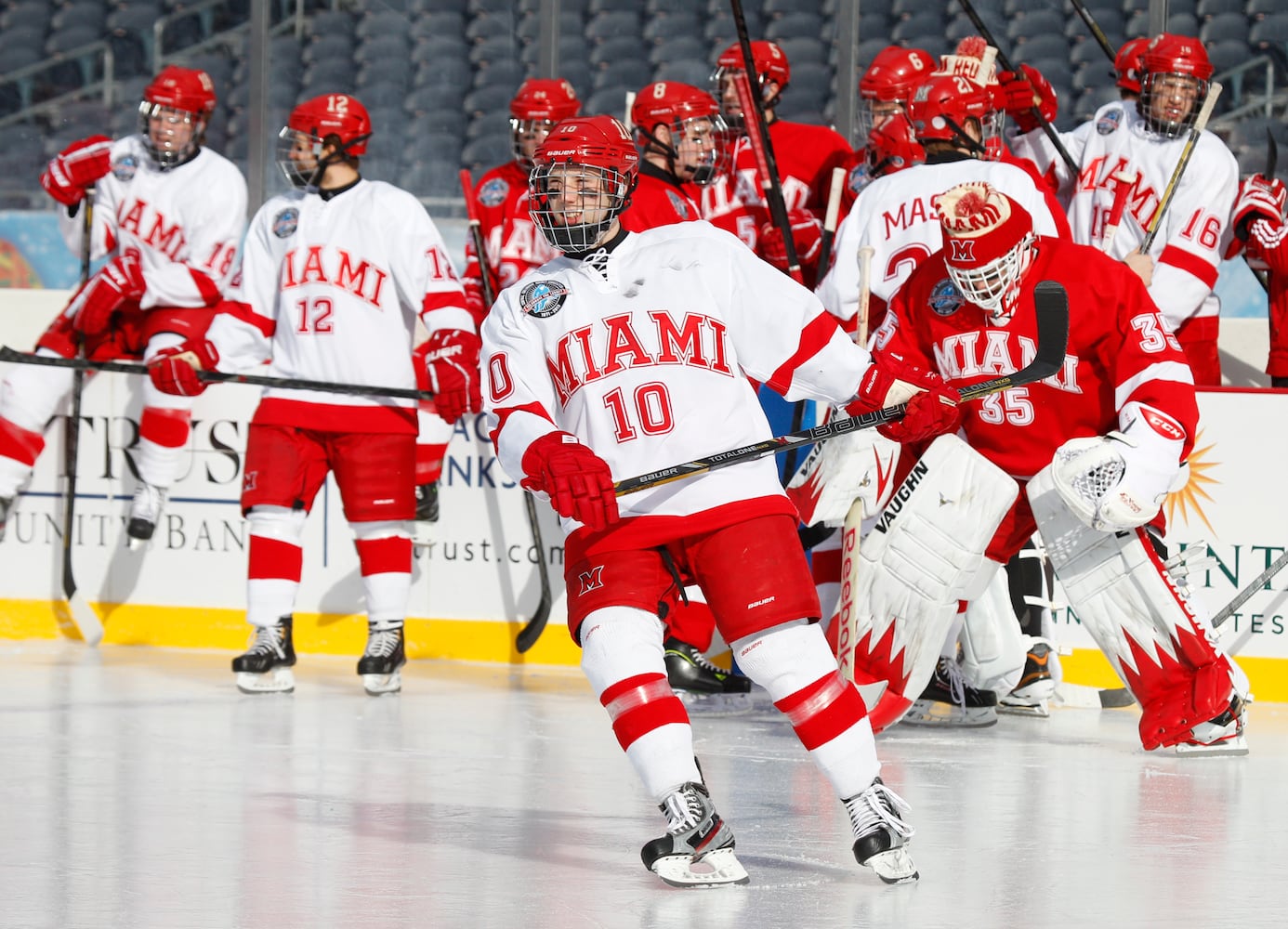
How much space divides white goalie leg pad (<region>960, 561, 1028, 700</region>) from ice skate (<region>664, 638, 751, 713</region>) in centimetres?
58

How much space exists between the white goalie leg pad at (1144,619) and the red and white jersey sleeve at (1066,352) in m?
0.16

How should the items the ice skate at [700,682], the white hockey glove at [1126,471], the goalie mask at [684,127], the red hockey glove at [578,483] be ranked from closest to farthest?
the red hockey glove at [578,483] < the white hockey glove at [1126,471] < the ice skate at [700,682] < the goalie mask at [684,127]

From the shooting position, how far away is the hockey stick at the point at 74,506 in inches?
218

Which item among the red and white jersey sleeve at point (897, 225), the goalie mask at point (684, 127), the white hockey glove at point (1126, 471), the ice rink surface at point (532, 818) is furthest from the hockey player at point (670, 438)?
the goalie mask at point (684, 127)

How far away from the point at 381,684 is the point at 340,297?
0.94 metres

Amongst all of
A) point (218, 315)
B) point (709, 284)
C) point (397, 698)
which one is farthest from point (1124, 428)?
point (218, 315)

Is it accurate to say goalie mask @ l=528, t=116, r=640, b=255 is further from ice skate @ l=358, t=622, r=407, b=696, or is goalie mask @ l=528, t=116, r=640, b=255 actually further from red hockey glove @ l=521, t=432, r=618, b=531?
ice skate @ l=358, t=622, r=407, b=696

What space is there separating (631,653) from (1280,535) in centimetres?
238

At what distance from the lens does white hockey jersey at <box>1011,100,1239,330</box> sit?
504 centimetres

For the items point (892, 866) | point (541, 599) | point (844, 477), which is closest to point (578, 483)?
point (892, 866)

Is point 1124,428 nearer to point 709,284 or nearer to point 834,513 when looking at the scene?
point 834,513

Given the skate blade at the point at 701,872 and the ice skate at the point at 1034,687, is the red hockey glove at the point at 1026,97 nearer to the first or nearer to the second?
the ice skate at the point at 1034,687

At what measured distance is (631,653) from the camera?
9.37 feet

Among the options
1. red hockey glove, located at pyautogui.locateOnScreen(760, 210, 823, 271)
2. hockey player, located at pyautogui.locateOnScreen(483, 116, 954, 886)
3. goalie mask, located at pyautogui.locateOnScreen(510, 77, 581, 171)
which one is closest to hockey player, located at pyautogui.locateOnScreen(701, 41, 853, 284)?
red hockey glove, located at pyautogui.locateOnScreen(760, 210, 823, 271)
